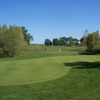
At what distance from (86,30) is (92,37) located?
36237 mm

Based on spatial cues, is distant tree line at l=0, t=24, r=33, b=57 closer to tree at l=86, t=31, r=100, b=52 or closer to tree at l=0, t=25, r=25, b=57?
tree at l=0, t=25, r=25, b=57

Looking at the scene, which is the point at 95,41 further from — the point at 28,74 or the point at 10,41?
the point at 28,74

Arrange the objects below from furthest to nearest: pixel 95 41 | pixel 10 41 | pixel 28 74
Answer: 1. pixel 95 41
2. pixel 10 41
3. pixel 28 74

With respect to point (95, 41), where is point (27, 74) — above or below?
below

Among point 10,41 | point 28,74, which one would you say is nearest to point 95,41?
point 10,41

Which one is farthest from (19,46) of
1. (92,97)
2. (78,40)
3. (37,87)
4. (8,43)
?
(78,40)

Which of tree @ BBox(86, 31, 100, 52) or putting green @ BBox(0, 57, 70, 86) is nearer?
putting green @ BBox(0, 57, 70, 86)

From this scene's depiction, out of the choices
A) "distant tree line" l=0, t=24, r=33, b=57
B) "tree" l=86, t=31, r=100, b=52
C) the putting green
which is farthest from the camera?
"tree" l=86, t=31, r=100, b=52

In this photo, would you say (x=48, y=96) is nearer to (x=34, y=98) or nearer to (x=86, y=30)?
(x=34, y=98)

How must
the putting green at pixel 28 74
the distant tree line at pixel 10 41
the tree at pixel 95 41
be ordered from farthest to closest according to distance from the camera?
the tree at pixel 95 41, the distant tree line at pixel 10 41, the putting green at pixel 28 74

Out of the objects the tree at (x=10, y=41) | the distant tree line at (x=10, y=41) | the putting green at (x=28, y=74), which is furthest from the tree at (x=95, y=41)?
the putting green at (x=28, y=74)

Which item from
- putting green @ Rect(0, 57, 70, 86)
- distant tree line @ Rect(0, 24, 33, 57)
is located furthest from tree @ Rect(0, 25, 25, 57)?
putting green @ Rect(0, 57, 70, 86)

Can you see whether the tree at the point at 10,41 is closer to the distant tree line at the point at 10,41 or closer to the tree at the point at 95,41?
the distant tree line at the point at 10,41

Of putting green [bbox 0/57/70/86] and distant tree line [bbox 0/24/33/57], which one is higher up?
distant tree line [bbox 0/24/33/57]
